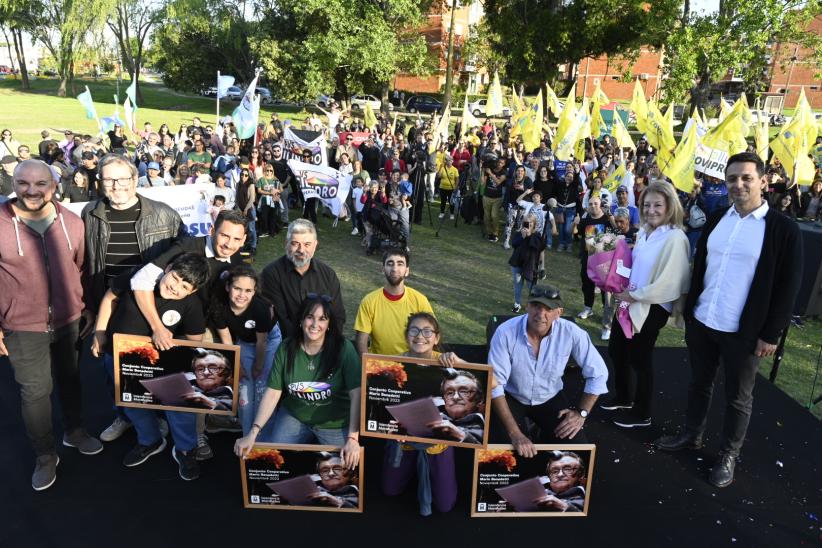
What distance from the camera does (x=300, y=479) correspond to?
3.65m

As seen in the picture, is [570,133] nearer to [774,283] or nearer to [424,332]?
[774,283]


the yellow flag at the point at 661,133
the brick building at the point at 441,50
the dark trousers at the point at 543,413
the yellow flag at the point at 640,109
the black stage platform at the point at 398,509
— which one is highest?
the brick building at the point at 441,50

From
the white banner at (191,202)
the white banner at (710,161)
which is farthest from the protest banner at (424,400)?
the white banner at (710,161)

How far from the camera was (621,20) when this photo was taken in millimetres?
29969

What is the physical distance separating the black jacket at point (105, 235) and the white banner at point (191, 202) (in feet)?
14.7

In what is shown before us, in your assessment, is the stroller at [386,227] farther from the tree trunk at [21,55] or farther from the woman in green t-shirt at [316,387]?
the tree trunk at [21,55]

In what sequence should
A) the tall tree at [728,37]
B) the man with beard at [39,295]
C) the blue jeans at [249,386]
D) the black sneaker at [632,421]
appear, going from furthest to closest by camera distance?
the tall tree at [728,37] < the black sneaker at [632,421] < the blue jeans at [249,386] < the man with beard at [39,295]

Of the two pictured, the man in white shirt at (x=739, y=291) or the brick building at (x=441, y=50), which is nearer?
the man in white shirt at (x=739, y=291)

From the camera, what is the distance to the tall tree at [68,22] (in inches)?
1702

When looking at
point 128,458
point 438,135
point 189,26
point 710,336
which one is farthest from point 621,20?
point 128,458

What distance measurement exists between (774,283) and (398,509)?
3043 mm

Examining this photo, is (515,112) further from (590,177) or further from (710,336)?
(710,336)

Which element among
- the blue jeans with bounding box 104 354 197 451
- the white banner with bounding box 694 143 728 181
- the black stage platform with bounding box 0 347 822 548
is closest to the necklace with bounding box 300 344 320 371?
the black stage platform with bounding box 0 347 822 548

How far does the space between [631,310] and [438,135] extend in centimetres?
1132
